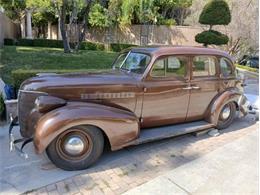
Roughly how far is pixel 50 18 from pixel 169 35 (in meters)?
13.6

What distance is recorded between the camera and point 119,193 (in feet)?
11.2

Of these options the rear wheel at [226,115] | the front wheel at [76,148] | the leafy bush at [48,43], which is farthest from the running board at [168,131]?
the leafy bush at [48,43]

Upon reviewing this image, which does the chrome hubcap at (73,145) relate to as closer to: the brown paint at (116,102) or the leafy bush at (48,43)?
the brown paint at (116,102)

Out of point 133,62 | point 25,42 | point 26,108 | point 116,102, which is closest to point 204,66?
point 133,62

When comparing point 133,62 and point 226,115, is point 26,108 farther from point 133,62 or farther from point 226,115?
point 226,115

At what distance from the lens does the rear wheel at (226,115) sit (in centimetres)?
559

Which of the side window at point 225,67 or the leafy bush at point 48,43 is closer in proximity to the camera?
the side window at point 225,67

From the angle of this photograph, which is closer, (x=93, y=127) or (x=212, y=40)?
(x=93, y=127)

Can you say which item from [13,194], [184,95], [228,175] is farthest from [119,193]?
[184,95]

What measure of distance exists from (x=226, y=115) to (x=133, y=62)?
217 cm

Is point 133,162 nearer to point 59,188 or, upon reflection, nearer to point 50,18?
point 59,188

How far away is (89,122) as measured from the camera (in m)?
3.79

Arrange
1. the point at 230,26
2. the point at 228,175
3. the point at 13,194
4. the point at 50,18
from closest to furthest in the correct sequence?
the point at 13,194 → the point at 228,175 → the point at 230,26 → the point at 50,18

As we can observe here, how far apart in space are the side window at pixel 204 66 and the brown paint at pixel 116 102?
0.27 feet
